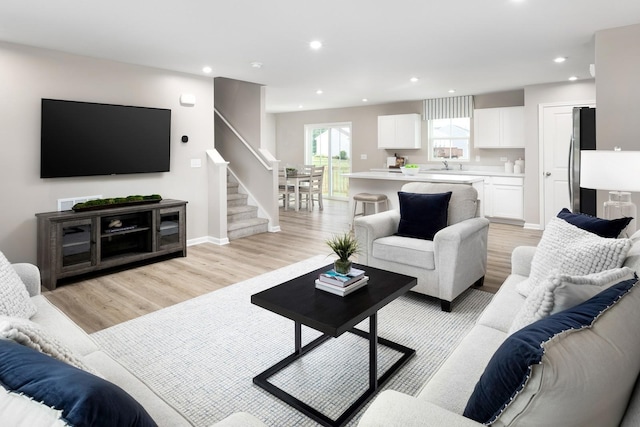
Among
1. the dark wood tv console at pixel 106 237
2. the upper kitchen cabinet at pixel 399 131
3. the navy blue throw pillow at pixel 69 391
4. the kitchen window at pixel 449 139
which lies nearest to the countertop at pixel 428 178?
the kitchen window at pixel 449 139

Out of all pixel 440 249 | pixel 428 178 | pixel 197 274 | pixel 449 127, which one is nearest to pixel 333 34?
pixel 440 249

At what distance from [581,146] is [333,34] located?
2.60 m

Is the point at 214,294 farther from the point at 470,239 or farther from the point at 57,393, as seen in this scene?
the point at 57,393

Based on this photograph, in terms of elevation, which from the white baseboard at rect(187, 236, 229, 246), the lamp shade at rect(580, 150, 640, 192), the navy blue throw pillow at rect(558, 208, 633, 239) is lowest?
the white baseboard at rect(187, 236, 229, 246)

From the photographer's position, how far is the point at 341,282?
7.45ft

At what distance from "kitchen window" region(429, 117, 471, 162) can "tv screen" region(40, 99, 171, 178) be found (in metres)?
5.44

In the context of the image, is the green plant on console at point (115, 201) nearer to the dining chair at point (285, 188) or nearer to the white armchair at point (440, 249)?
the white armchair at point (440, 249)

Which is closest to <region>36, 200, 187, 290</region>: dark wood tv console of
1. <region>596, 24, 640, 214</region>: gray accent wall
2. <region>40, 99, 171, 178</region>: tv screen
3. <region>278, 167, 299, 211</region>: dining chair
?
<region>40, 99, 171, 178</region>: tv screen

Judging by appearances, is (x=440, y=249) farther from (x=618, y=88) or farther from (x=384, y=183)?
(x=384, y=183)

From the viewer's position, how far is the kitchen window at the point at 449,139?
797 centimetres

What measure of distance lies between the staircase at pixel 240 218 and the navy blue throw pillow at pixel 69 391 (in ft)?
16.9

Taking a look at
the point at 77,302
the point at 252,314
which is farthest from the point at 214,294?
the point at 77,302

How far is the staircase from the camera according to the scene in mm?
5996

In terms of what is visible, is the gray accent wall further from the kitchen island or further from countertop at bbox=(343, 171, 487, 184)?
the kitchen island
